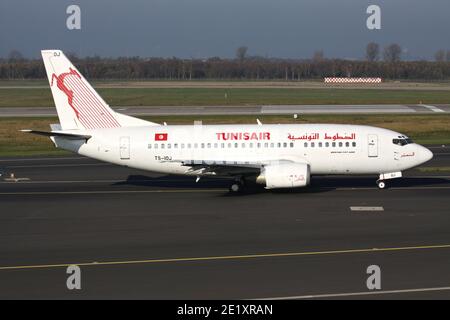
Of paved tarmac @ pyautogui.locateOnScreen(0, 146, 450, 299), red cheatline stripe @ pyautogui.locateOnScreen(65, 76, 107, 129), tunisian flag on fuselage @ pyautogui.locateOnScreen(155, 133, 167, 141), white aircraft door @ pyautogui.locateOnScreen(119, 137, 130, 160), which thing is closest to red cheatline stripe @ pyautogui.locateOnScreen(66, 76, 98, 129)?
red cheatline stripe @ pyautogui.locateOnScreen(65, 76, 107, 129)

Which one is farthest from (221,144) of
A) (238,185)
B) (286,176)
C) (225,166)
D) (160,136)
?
(286,176)

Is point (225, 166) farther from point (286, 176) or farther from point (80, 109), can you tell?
point (80, 109)

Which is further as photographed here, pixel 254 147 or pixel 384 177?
pixel 384 177

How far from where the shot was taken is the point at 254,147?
4031 centimetres

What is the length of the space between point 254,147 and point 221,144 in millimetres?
1852

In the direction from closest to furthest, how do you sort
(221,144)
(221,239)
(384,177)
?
(221,239)
(221,144)
(384,177)

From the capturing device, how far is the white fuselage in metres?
40.1

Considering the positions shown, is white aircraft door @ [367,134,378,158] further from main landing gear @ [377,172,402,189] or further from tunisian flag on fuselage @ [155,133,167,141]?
tunisian flag on fuselage @ [155,133,167,141]

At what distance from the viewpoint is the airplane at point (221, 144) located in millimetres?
40062

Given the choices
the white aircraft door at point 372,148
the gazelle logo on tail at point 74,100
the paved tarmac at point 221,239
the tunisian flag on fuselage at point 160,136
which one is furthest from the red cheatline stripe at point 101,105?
the white aircraft door at point 372,148

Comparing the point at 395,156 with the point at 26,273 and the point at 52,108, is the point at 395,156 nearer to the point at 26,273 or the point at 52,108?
the point at 26,273

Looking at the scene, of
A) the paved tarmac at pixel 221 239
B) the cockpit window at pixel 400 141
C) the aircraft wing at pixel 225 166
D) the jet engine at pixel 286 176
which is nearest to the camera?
the paved tarmac at pixel 221 239

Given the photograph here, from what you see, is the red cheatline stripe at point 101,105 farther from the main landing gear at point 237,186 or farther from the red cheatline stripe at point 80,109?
the main landing gear at point 237,186
